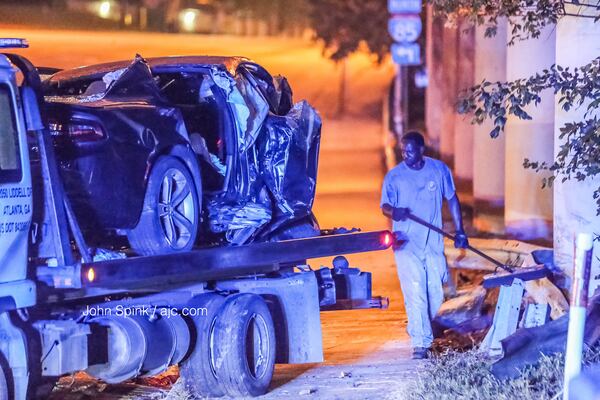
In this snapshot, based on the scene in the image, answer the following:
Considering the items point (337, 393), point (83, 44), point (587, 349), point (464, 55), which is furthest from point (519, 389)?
point (464, 55)

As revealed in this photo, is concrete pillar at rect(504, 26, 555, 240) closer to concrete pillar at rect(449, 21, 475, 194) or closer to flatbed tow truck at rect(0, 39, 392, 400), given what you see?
flatbed tow truck at rect(0, 39, 392, 400)

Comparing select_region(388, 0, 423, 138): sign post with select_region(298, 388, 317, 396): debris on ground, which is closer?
select_region(298, 388, 317, 396): debris on ground

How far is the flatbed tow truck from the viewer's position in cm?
699

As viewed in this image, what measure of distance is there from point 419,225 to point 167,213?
9.21 ft

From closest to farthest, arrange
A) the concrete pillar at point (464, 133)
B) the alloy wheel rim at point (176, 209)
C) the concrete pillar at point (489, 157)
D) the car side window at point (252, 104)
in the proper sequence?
the alloy wheel rim at point (176, 209) → the car side window at point (252, 104) → the concrete pillar at point (489, 157) → the concrete pillar at point (464, 133)

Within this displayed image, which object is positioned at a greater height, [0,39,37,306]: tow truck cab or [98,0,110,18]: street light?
[98,0,110,18]: street light

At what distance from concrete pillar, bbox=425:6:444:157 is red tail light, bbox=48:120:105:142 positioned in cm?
1974

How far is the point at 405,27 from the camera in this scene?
2733 centimetres

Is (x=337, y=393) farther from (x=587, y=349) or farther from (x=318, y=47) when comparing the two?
(x=318, y=47)

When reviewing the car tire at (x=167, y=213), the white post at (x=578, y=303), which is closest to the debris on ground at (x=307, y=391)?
the car tire at (x=167, y=213)

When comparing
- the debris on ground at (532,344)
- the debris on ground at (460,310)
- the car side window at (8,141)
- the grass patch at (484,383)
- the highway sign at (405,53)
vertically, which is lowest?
the debris on ground at (460,310)

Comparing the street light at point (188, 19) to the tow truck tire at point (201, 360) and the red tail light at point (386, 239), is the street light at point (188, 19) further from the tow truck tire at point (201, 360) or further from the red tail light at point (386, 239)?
the tow truck tire at point (201, 360)

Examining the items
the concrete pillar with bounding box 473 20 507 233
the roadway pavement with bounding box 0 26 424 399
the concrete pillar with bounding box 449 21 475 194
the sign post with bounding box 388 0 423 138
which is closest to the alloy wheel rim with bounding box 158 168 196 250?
the roadway pavement with bounding box 0 26 424 399

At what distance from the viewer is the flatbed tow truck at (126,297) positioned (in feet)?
22.9
